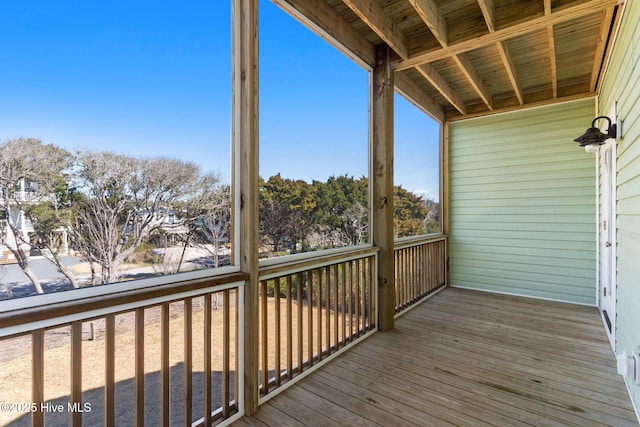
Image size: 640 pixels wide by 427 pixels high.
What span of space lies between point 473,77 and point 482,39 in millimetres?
1124

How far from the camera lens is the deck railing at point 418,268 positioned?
3836 mm

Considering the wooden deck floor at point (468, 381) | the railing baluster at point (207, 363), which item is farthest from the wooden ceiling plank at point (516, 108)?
the railing baluster at point (207, 363)

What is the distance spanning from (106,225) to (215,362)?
1484 mm

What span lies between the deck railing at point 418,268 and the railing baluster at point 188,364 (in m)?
2.57

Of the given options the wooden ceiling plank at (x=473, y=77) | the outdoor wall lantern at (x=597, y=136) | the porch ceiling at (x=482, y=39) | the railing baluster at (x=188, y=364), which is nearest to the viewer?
the railing baluster at (x=188, y=364)

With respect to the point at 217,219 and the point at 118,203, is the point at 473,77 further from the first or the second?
the point at 118,203

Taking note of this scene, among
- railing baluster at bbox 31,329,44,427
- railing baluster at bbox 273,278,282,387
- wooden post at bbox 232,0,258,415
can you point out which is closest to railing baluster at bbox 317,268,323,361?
railing baluster at bbox 273,278,282,387

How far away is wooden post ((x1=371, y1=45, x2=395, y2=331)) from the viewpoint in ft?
10.3

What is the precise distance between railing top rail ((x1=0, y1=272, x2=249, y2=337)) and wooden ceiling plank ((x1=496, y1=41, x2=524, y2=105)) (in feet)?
10.8

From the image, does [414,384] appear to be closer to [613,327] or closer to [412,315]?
[412,315]

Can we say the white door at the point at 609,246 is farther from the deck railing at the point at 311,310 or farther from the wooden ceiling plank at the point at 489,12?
the deck railing at the point at 311,310

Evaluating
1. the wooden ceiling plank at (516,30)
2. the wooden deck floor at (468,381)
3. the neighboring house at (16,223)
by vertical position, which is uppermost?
the wooden ceiling plank at (516,30)

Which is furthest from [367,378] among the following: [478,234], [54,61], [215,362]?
[478,234]

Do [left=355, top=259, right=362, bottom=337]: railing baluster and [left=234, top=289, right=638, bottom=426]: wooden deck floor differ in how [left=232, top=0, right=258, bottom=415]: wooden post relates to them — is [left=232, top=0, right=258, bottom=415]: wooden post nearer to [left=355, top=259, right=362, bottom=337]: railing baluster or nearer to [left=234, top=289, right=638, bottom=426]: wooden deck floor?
[left=234, top=289, right=638, bottom=426]: wooden deck floor
